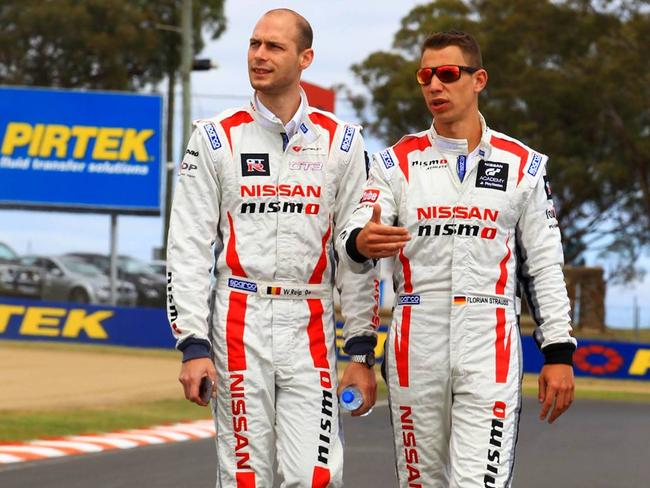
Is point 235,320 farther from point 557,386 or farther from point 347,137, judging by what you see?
point 557,386

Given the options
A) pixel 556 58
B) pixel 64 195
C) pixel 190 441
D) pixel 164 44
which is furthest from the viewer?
pixel 164 44

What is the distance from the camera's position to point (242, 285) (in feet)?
19.3

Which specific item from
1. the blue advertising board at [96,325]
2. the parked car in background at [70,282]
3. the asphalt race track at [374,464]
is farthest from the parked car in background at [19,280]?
the asphalt race track at [374,464]

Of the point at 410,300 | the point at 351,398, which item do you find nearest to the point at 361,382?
the point at 351,398

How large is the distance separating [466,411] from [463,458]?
174 millimetres

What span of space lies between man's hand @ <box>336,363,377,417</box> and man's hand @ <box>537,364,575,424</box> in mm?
642

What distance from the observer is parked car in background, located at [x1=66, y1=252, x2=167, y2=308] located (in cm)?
3891

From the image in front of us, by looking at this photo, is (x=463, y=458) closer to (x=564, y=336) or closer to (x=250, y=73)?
(x=564, y=336)

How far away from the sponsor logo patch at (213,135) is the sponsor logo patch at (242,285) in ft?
1.67

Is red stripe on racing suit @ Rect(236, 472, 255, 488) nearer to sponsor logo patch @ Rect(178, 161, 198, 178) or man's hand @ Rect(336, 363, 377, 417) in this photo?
man's hand @ Rect(336, 363, 377, 417)

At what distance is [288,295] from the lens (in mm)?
5871

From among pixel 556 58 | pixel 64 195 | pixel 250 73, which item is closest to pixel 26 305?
pixel 64 195

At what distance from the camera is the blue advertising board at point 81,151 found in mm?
35281

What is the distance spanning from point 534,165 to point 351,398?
1136 millimetres
